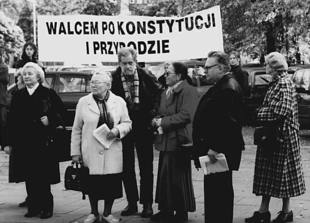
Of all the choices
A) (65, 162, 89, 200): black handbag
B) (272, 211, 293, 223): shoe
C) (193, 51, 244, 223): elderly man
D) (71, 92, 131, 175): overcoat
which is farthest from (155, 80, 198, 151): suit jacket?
(272, 211, 293, 223): shoe

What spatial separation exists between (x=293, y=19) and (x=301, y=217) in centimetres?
1699

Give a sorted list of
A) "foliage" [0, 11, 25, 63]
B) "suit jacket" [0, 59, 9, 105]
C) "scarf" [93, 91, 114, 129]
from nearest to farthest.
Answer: "scarf" [93, 91, 114, 129] → "suit jacket" [0, 59, 9, 105] → "foliage" [0, 11, 25, 63]

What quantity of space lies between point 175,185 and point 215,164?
126 cm

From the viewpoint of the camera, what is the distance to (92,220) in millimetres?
7707

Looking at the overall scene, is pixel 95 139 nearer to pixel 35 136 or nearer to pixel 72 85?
pixel 35 136

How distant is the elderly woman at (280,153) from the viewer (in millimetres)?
7551

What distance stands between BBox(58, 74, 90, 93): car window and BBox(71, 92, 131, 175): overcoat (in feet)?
30.8

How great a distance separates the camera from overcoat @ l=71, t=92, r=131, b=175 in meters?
7.59

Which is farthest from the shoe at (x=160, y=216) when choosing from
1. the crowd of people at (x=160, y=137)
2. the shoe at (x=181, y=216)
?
the shoe at (x=181, y=216)

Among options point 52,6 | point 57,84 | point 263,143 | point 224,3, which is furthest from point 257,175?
point 52,6

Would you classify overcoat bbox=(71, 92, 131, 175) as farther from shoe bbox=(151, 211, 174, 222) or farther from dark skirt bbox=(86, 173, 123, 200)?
shoe bbox=(151, 211, 174, 222)

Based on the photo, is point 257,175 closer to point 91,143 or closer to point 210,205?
point 210,205

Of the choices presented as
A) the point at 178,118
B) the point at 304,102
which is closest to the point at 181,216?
the point at 178,118

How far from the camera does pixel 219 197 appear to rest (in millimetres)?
6602
